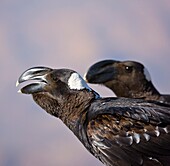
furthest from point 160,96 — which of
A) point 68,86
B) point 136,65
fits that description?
point 68,86

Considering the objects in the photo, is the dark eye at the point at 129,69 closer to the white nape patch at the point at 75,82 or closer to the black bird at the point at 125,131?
the white nape patch at the point at 75,82

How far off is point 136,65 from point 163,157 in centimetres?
347

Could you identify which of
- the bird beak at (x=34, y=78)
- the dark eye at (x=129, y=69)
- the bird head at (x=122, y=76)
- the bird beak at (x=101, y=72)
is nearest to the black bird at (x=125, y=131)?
the bird beak at (x=34, y=78)

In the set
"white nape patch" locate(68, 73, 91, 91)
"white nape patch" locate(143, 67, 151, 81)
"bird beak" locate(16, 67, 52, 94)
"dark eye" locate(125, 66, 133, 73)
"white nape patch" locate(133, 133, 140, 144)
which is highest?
"bird beak" locate(16, 67, 52, 94)

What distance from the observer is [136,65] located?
8.55 m

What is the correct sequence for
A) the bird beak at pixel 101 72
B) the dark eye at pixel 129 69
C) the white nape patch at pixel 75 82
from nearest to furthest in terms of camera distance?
the white nape patch at pixel 75 82
the bird beak at pixel 101 72
the dark eye at pixel 129 69

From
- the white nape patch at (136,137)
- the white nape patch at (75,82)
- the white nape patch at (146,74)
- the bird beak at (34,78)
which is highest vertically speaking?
the bird beak at (34,78)

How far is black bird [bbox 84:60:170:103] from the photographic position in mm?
8281

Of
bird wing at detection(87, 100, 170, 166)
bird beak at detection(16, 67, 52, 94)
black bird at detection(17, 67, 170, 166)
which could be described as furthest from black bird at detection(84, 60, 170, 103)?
bird wing at detection(87, 100, 170, 166)

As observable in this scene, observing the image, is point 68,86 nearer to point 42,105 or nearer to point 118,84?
point 42,105

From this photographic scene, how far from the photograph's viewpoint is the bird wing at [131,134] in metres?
5.18

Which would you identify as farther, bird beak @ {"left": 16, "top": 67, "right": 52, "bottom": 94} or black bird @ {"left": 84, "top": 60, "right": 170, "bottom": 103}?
black bird @ {"left": 84, "top": 60, "right": 170, "bottom": 103}

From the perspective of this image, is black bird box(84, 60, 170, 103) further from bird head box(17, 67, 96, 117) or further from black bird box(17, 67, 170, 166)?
black bird box(17, 67, 170, 166)

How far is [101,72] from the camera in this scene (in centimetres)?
812
